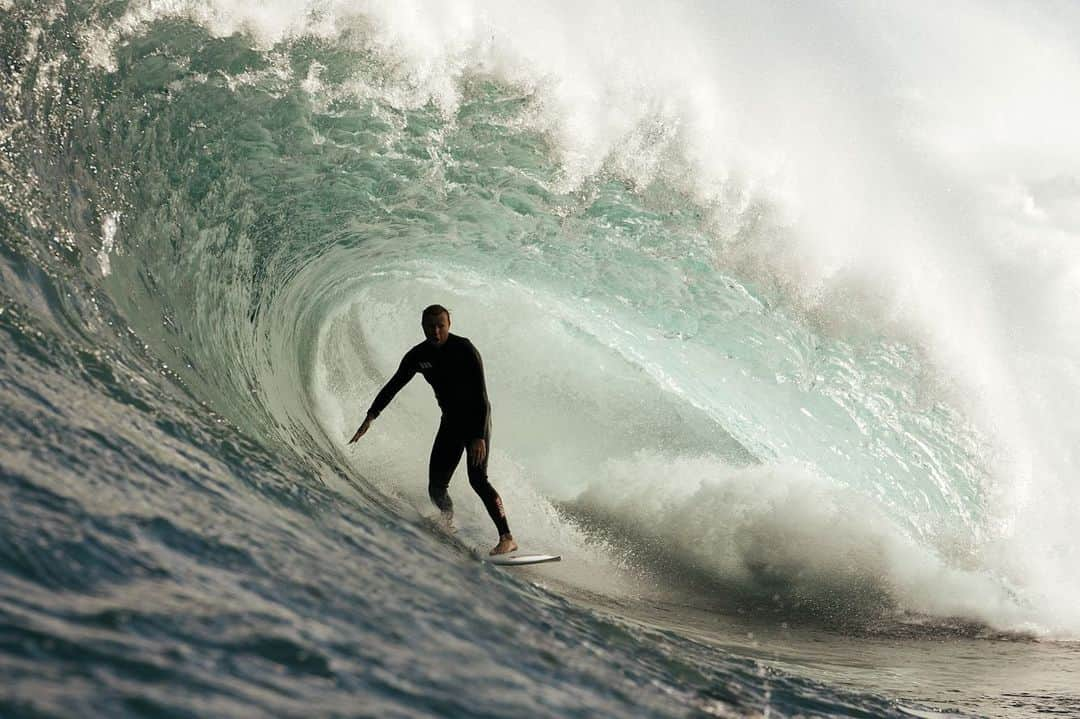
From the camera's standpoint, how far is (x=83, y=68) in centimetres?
698

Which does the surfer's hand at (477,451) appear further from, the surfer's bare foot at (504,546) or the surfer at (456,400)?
the surfer's bare foot at (504,546)

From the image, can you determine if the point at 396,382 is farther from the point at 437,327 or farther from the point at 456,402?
the point at 437,327

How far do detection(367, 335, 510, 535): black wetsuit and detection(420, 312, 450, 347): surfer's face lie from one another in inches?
2.0

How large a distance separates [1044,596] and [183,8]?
8463 mm

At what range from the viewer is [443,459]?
20.4 ft

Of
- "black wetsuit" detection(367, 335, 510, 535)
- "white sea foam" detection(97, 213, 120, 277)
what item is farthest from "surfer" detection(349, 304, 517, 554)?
"white sea foam" detection(97, 213, 120, 277)

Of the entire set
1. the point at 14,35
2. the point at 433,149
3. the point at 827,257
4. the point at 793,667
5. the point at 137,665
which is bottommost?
the point at 137,665

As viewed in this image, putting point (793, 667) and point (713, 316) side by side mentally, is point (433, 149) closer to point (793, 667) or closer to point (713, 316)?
point (713, 316)

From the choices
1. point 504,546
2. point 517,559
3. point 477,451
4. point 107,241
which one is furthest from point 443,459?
point 107,241

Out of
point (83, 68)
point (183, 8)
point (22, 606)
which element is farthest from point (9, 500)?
point (183, 8)

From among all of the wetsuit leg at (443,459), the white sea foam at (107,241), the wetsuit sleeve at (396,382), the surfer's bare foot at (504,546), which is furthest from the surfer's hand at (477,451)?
the white sea foam at (107,241)

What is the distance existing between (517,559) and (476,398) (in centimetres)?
99

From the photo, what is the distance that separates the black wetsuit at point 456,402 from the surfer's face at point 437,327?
0.17 feet

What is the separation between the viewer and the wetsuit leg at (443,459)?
6.17m
